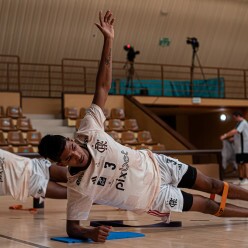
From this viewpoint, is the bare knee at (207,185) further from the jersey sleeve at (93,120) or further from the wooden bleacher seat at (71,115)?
the wooden bleacher seat at (71,115)

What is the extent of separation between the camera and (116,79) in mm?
20719

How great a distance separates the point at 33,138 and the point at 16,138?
44 cm

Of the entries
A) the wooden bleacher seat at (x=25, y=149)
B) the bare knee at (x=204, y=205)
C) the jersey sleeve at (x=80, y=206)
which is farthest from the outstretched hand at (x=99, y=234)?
the wooden bleacher seat at (x=25, y=149)

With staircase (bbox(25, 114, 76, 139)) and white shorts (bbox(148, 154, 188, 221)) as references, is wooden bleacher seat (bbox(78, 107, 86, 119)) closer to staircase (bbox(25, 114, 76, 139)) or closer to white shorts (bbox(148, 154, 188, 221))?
staircase (bbox(25, 114, 76, 139))

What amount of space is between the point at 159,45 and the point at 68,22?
3800mm

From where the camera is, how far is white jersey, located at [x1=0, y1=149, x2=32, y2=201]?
638 centimetres

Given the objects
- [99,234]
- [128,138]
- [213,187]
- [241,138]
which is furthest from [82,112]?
[99,234]

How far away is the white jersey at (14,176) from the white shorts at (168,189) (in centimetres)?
204

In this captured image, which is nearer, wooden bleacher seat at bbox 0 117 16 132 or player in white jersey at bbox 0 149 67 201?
player in white jersey at bbox 0 149 67 201

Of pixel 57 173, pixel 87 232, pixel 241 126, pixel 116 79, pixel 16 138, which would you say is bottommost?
pixel 16 138

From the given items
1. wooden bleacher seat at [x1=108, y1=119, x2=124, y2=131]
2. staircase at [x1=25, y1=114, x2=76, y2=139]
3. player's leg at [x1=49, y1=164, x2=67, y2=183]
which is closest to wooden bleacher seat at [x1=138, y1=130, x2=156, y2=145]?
wooden bleacher seat at [x1=108, y1=119, x2=124, y2=131]

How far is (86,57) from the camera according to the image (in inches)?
798

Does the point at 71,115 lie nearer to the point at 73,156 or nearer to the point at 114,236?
the point at 114,236

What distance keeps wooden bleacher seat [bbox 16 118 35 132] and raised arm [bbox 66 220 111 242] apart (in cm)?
1106
